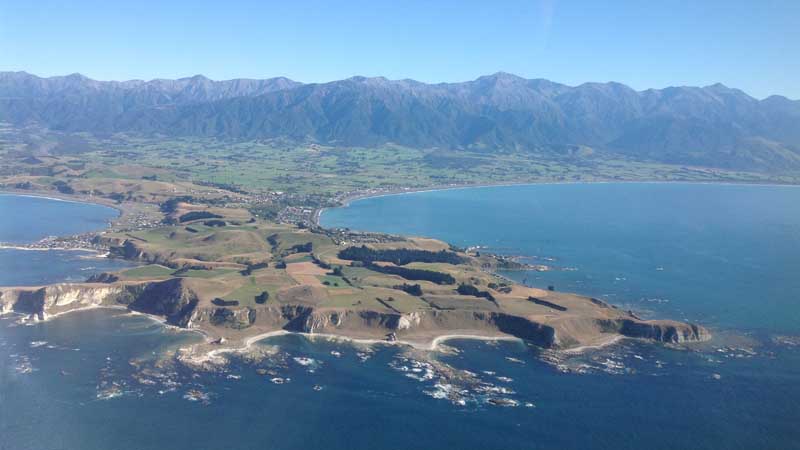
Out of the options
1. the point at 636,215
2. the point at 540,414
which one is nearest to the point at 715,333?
the point at 540,414

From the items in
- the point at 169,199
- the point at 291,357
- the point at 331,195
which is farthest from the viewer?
the point at 331,195

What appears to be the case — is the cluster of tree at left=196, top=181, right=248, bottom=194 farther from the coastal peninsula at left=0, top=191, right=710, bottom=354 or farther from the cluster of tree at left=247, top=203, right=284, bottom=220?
the coastal peninsula at left=0, top=191, right=710, bottom=354

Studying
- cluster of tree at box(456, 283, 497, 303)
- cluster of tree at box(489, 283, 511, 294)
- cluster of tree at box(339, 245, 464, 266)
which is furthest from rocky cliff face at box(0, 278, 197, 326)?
cluster of tree at box(489, 283, 511, 294)

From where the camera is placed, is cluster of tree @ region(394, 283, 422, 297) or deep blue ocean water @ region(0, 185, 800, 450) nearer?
deep blue ocean water @ region(0, 185, 800, 450)

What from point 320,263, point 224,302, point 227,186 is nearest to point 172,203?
point 227,186

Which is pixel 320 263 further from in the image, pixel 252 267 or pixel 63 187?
pixel 63 187

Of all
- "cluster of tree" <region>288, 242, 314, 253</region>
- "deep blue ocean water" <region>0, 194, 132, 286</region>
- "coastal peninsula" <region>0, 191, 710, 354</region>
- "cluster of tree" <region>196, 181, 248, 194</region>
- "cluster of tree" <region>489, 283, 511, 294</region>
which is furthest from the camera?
"cluster of tree" <region>196, 181, 248, 194</region>

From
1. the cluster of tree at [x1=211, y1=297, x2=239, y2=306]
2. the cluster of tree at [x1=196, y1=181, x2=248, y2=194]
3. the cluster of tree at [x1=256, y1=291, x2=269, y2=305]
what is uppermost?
the cluster of tree at [x1=196, y1=181, x2=248, y2=194]

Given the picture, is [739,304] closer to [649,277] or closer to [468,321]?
[649,277]
